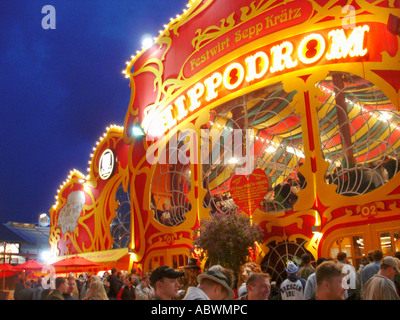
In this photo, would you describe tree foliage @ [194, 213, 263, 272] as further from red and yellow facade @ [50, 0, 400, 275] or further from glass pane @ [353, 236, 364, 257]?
glass pane @ [353, 236, 364, 257]

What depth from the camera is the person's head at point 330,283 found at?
3.14m

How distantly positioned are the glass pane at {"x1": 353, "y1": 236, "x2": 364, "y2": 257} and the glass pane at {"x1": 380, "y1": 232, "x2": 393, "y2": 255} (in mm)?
508

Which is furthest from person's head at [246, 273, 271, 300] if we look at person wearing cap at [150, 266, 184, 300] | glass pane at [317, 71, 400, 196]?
glass pane at [317, 71, 400, 196]

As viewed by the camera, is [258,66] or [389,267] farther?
[258,66]

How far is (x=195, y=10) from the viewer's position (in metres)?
16.1

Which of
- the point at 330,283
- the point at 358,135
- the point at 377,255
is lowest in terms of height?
the point at 330,283

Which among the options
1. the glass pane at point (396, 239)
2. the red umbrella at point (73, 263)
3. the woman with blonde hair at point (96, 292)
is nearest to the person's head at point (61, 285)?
the woman with blonde hair at point (96, 292)

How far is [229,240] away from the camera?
36.0ft

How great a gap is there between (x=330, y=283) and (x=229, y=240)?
7.90 meters

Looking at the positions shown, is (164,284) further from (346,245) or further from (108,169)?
(108,169)

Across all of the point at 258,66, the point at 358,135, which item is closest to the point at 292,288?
the point at 358,135

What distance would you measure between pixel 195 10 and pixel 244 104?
17.2 feet
